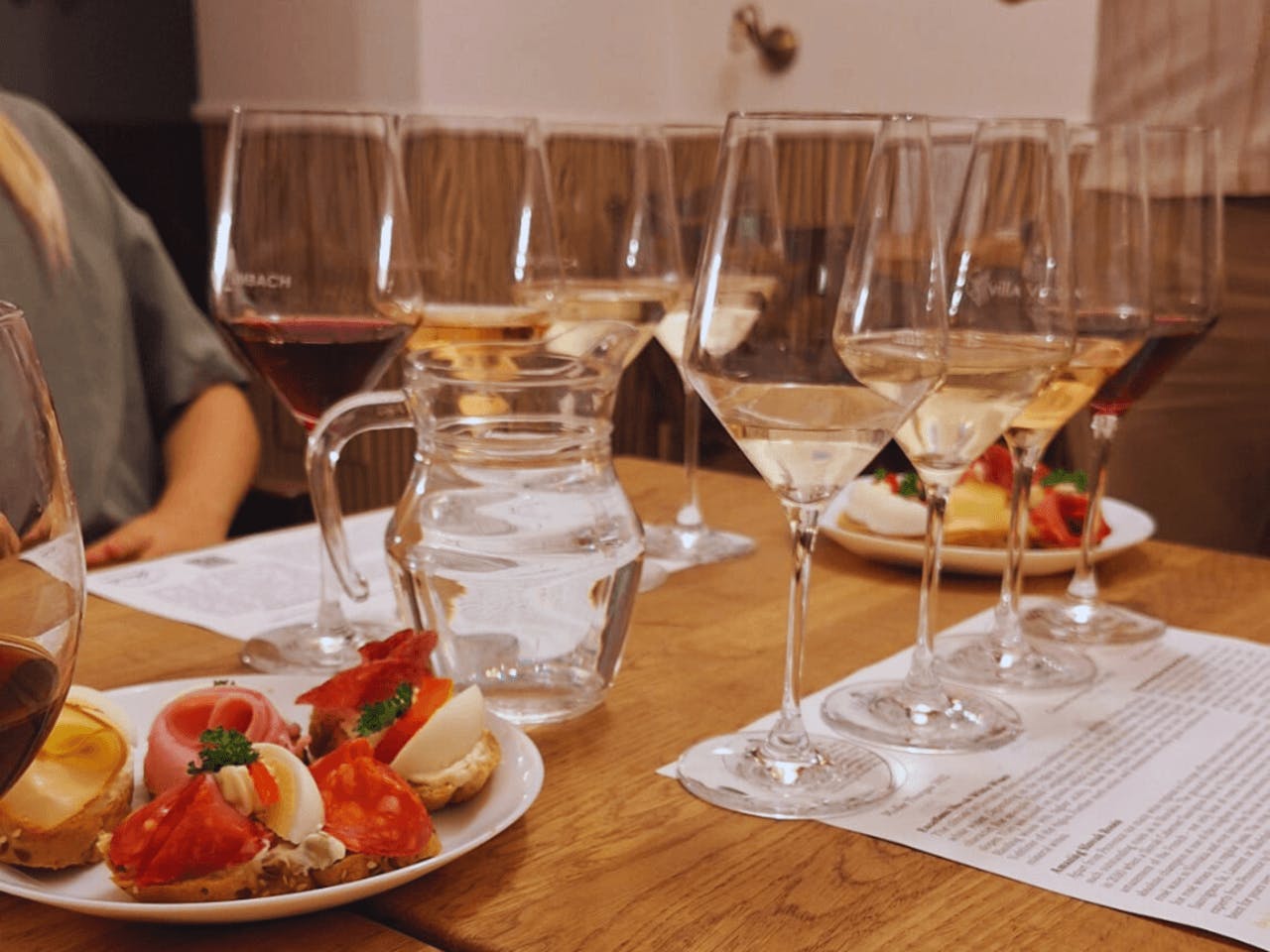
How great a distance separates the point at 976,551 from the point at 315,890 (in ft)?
2.41

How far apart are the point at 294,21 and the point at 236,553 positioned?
2822mm

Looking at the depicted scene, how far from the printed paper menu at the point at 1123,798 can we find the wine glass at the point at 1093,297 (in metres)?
0.04

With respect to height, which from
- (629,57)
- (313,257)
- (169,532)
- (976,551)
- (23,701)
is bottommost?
(169,532)

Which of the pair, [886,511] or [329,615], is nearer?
[329,615]

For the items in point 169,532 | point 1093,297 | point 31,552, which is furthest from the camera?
point 169,532

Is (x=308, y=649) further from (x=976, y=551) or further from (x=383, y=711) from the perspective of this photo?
(x=976, y=551)

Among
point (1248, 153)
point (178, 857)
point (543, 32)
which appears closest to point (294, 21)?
point (543, 32)

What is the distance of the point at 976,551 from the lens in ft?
3.88

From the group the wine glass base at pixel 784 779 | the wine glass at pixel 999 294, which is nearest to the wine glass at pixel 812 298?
the wine glass base at pixel 784 779

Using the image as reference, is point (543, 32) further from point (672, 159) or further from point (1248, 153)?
point (672, 159)

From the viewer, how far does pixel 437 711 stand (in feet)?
2.24

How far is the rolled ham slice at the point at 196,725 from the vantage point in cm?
69

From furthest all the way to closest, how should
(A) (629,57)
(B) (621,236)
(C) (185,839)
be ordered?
(A) (629,57) → (B) (621,236) → (C) (185,839)

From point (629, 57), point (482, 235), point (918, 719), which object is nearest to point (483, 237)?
point (482, 235)
